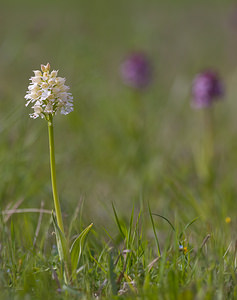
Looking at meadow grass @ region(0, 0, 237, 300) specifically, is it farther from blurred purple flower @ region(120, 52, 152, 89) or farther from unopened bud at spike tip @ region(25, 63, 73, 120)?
unopened bud at spike tip @ region(25, 63, 73, 120)

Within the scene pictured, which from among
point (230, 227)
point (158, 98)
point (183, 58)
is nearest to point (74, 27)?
point (183, 58)

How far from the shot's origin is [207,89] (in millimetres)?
3512

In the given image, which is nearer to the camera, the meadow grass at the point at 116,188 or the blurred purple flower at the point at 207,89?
the meadow grass at the point at 116,188

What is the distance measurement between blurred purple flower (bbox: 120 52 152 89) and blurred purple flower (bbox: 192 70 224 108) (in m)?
1.01

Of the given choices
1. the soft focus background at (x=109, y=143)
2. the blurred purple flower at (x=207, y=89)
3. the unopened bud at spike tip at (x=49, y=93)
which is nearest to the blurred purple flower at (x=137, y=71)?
the soft focus background at (x=109, y=143)

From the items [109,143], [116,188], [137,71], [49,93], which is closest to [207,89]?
[109,143]

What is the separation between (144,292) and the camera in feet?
4.57

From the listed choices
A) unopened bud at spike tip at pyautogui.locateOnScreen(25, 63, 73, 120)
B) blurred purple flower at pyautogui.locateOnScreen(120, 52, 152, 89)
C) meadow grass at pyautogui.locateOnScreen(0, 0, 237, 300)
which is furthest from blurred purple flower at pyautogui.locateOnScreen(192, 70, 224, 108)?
unopened bud at spike tip at pyautogui.locateOnScreen(25, 63, 73, 120)

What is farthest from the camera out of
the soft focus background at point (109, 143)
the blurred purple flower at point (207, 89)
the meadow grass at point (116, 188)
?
the blurred purple flower at point (207, 89)

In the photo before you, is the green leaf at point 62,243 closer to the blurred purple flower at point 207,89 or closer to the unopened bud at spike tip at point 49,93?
the unopened bud at spike tip at point 49,93

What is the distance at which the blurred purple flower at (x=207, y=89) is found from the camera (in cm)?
352

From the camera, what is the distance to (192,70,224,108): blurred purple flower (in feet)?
11.5

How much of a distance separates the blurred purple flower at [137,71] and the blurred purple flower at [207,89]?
101 centimetres

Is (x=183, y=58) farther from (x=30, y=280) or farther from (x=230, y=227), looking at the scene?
(x=30, y=280)
